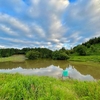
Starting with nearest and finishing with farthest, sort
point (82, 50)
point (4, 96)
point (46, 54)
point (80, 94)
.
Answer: point (4, 96), point (80, 94), point (82, 50), point (46, 54)

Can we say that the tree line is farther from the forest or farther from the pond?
the pond

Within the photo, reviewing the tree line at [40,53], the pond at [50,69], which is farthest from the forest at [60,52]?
the pond at [50,69]

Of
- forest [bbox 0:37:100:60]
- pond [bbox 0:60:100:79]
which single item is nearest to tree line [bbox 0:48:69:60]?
forest [bbox 0:37:100:60]

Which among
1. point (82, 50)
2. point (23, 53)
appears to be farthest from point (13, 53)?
point (82, 50)

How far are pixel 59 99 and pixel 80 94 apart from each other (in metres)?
1.39

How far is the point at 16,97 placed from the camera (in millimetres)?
2809

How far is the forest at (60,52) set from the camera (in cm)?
4659

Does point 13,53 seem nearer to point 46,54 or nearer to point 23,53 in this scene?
point 23,53

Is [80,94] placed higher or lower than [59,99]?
lower

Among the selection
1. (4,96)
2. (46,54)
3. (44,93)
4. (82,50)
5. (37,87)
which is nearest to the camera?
(4,96)

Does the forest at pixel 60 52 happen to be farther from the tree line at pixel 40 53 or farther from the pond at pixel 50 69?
the pond at pixel 50 69

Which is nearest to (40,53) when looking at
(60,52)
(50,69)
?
(60,52)

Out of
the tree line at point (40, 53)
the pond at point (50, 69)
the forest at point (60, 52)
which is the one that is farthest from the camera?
the tree line at point (40, 53)

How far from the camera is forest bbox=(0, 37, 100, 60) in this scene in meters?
46.6
